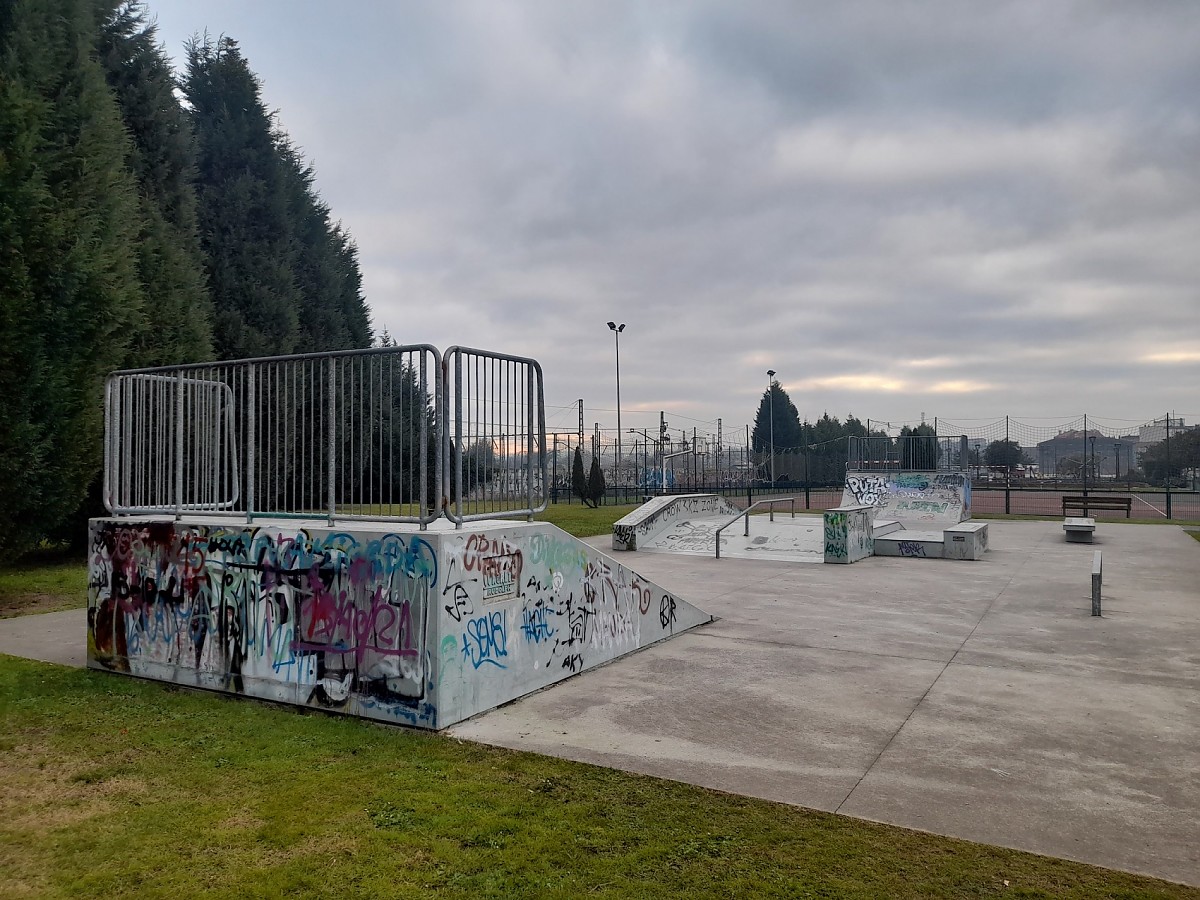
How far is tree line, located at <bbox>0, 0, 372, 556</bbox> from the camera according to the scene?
10156 millimetres

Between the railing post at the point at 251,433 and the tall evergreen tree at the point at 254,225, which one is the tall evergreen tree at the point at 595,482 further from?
the railing post at the point at 251,433

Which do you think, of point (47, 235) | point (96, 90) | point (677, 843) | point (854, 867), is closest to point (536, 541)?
point (677, 843)

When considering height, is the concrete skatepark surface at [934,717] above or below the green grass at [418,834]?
below

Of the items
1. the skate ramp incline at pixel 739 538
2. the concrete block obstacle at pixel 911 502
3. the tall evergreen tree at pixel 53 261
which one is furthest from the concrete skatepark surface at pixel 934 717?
the tall evergreen tree at pixel 53 261

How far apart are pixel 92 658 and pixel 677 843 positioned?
6084 millimetres

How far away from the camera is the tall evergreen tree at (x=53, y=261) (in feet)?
32.9

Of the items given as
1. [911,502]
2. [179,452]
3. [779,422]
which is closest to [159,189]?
[179,452]

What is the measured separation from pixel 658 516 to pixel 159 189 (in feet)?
41.8

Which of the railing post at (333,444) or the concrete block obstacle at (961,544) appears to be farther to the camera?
the concrete block obstacle at (961,544)

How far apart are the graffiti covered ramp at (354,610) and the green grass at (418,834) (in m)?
0.60

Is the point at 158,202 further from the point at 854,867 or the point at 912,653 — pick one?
the point at 854,867

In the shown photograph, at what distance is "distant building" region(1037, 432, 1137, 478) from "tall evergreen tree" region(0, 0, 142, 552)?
34.3 m

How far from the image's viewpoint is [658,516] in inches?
723

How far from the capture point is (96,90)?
11719 millimetres
